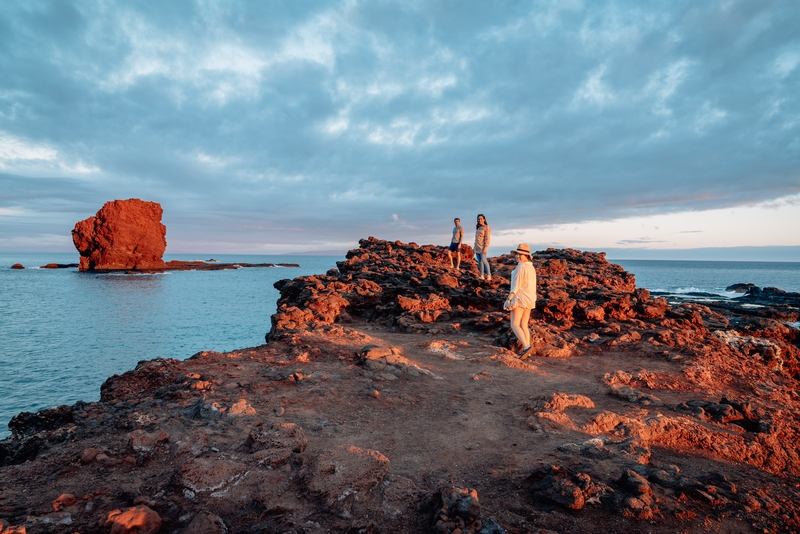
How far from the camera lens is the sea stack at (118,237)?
9662cm

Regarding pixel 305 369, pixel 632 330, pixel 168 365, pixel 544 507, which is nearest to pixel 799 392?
pixel 632 330

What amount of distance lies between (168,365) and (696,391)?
10.3m

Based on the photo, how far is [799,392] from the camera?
7.83 meters

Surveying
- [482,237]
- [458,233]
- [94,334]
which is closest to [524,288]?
[482,237]

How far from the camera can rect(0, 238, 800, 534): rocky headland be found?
11.7ft

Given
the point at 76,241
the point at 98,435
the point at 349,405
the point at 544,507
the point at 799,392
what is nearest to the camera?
the point at 544,507

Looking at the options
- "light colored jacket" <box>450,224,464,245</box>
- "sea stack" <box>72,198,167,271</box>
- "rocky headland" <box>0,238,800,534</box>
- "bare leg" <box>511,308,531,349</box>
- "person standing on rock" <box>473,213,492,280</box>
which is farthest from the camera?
"sea stack" <box>72,198,167,271</box>

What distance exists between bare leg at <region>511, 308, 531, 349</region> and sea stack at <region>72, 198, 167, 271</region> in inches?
4366

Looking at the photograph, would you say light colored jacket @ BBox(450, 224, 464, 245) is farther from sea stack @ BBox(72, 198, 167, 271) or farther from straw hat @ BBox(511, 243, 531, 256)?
sea stack @ BBox(72, 198, 167, 271)

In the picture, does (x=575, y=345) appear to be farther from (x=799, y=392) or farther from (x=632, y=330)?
(x=799, y=392)

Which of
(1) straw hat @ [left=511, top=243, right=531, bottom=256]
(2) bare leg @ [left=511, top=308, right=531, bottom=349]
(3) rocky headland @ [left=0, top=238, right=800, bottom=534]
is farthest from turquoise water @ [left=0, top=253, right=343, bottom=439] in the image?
(1) straw hat @ [left=511, top=243, right=531, bottom=256]

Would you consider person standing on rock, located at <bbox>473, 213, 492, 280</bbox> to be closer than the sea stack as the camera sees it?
Yes

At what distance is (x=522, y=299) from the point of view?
30.4 feet

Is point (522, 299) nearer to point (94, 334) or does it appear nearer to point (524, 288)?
point (524, 288)
